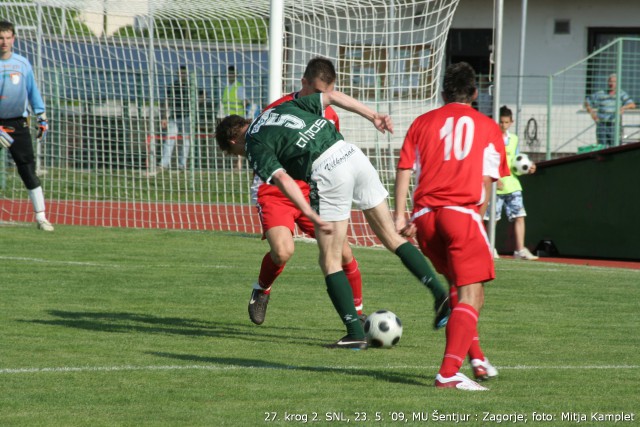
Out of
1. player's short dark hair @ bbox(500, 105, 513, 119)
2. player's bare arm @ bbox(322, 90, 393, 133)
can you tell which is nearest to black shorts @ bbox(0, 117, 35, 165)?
player's short dark hair @ bbox(500, 105, 513, 119)

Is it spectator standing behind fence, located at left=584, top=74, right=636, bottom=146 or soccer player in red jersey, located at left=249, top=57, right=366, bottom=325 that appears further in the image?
spectator standing behind fence, located at left=584, top=74, right=636, bottom=146

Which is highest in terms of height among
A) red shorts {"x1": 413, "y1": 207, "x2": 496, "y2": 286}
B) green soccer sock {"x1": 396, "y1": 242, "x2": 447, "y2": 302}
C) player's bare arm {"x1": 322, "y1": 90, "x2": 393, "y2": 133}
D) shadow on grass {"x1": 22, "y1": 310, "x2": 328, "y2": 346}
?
player's bare arm {"x1": 322, "y1": 90, "x2": 393, "y2": 133}

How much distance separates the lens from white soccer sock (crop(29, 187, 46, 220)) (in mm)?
13617

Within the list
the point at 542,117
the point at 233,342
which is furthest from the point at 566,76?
the point at 233,342

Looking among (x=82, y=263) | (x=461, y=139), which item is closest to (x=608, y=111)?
(x=82, y=263)

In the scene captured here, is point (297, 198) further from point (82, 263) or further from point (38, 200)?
point (38, 200)

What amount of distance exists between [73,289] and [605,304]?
15.5 feet

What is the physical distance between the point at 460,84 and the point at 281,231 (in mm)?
2449

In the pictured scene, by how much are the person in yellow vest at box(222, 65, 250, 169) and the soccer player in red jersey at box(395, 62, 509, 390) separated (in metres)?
9.89

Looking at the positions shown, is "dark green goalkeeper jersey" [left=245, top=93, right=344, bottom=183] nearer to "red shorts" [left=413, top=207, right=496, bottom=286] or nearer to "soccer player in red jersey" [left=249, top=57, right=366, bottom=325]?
"soccer player in red jersey" [left=249, top=57, right=366, bottom=325]

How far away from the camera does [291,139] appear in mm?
6582

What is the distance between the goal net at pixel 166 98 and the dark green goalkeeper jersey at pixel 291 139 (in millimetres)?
8262

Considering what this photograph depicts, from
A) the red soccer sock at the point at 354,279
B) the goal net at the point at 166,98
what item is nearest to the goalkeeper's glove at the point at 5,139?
the goal net at the point at 166,98

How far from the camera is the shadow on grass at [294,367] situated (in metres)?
5.68
